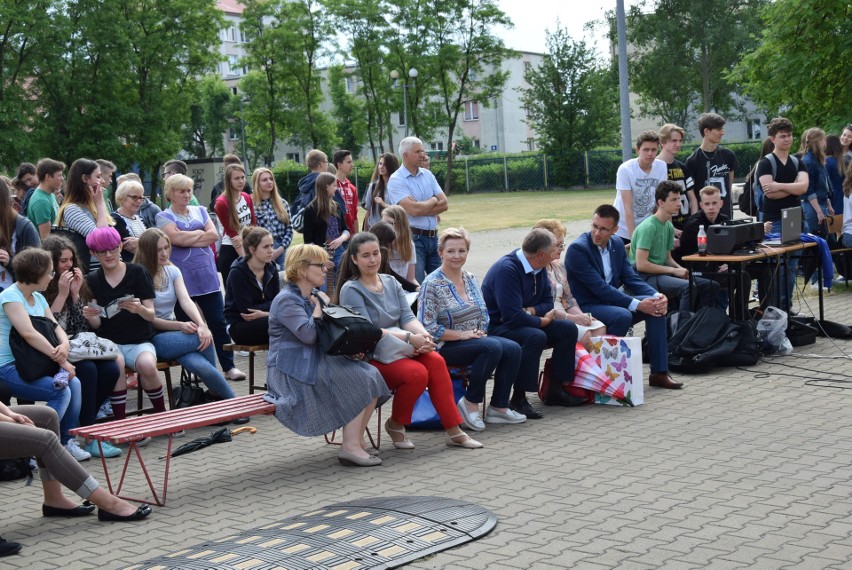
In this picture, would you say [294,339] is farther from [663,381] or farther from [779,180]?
[779,180]

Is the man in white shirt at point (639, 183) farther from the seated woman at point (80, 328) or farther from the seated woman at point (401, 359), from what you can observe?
the seated woman at point (80, 328)

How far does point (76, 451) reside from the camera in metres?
7.41

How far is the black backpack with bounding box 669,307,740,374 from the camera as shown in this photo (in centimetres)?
969

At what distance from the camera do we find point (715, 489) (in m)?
6.12

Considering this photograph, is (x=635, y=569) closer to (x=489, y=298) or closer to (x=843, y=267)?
(x=489, y=298)

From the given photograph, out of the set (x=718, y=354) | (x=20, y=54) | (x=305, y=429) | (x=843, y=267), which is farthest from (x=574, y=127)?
(x=305, y=429)

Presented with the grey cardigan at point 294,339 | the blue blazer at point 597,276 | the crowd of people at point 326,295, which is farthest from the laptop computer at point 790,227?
the grey cardigan at point 294,339

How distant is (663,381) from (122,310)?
14.5 feet

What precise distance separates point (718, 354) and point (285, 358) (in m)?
4.35

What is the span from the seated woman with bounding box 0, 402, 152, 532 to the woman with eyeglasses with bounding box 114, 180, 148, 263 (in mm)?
3559

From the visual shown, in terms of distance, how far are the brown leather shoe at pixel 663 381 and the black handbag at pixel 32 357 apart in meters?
4.78

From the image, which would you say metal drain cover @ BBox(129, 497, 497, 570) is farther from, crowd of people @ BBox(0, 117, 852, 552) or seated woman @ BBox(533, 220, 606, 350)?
seated woman @ BBox(533, 220, 606, 350)

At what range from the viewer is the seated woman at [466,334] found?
25.9 feet

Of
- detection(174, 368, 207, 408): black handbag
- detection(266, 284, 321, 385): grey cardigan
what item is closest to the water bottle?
detection(266, 284, 321, 385): grey cardigan
